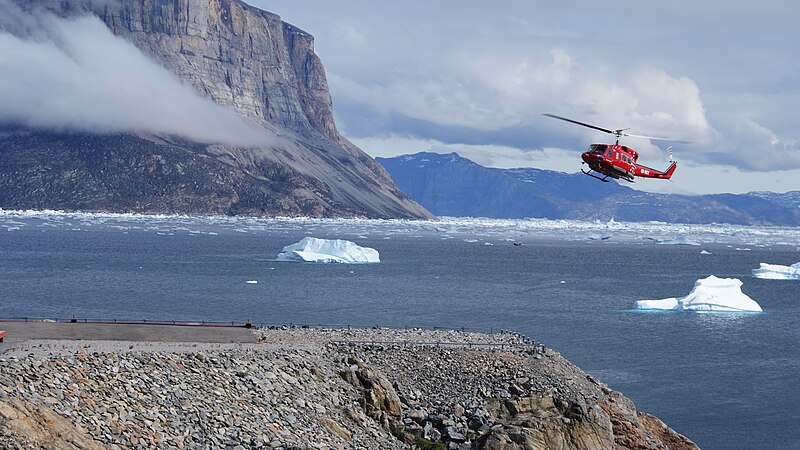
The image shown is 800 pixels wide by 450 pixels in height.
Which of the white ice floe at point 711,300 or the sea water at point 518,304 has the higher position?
the white ice floe at point 711,300

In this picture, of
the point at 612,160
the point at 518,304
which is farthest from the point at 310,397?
the point at 518,304

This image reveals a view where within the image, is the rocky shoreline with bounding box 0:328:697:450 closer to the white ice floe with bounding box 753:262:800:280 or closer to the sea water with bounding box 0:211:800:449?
the sea water with bounding box 0:211:800:449

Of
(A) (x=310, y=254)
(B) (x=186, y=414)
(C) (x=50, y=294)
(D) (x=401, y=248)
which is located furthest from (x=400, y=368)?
(D) (x=401, y=248)

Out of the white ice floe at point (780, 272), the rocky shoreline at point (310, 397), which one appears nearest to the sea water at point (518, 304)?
the white ice floe at point (780, 272)

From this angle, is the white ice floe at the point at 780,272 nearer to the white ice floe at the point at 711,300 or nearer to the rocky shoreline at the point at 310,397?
the white ice floe at the point at 711,300

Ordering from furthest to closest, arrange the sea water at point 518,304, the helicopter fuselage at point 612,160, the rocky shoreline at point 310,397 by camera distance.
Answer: the sea water at point 518,304 < the helicopter fuselage at point 612,160 < the rocky shoreline at point 310,397

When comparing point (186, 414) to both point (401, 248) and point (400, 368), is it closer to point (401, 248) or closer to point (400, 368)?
point (400, 368)
